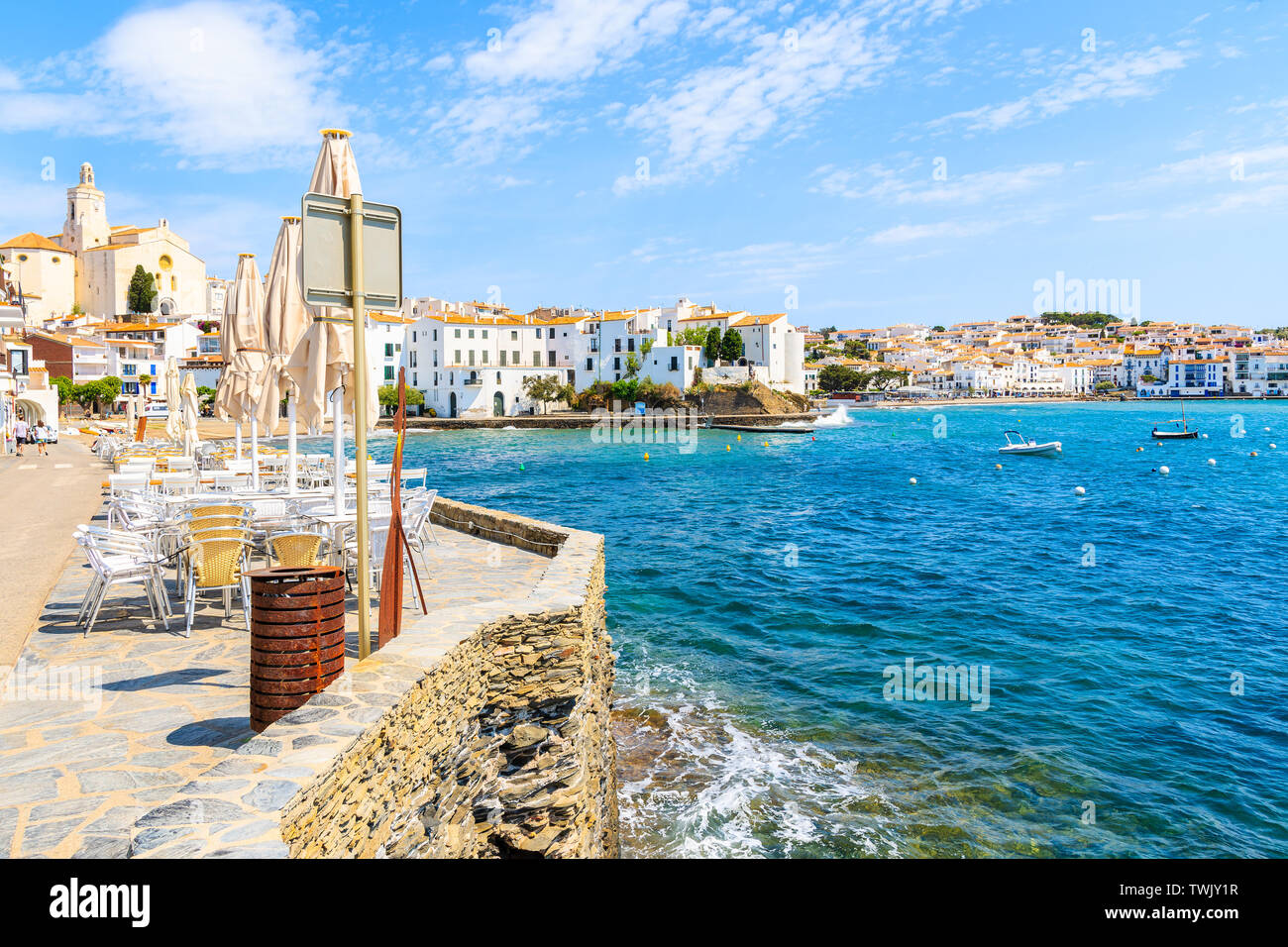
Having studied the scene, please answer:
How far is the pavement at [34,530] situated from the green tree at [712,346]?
7344 centimetres

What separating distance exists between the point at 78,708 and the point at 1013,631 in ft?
48.3

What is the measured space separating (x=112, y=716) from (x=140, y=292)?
114679 millimetres

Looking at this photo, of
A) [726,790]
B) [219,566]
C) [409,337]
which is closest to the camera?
[219,566]

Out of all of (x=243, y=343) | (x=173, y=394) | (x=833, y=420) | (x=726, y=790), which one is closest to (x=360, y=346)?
(x=726, y=790)

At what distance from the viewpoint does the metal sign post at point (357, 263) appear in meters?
4.60

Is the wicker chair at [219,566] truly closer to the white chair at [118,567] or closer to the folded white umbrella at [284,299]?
the white chair at [118,567]

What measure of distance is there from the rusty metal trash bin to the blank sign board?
1.67 metres

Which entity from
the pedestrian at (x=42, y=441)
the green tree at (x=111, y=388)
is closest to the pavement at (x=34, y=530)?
the pedestrian at (x=42, y=441)

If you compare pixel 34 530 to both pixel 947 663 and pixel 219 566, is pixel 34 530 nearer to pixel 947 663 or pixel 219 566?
pixel 219 566

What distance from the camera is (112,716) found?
484 centimetres

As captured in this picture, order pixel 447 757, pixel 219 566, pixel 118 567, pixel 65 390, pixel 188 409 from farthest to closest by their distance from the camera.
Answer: pixel 65 390 → pixel 188 409 → pixel 219 566 → pixel 118 567 → pixel 447 757

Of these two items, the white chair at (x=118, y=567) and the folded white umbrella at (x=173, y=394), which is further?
the folded white umbrella at (x=173, y=394)

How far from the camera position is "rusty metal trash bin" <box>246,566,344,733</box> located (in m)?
4.26

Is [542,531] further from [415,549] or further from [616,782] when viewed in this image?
[616,782]
